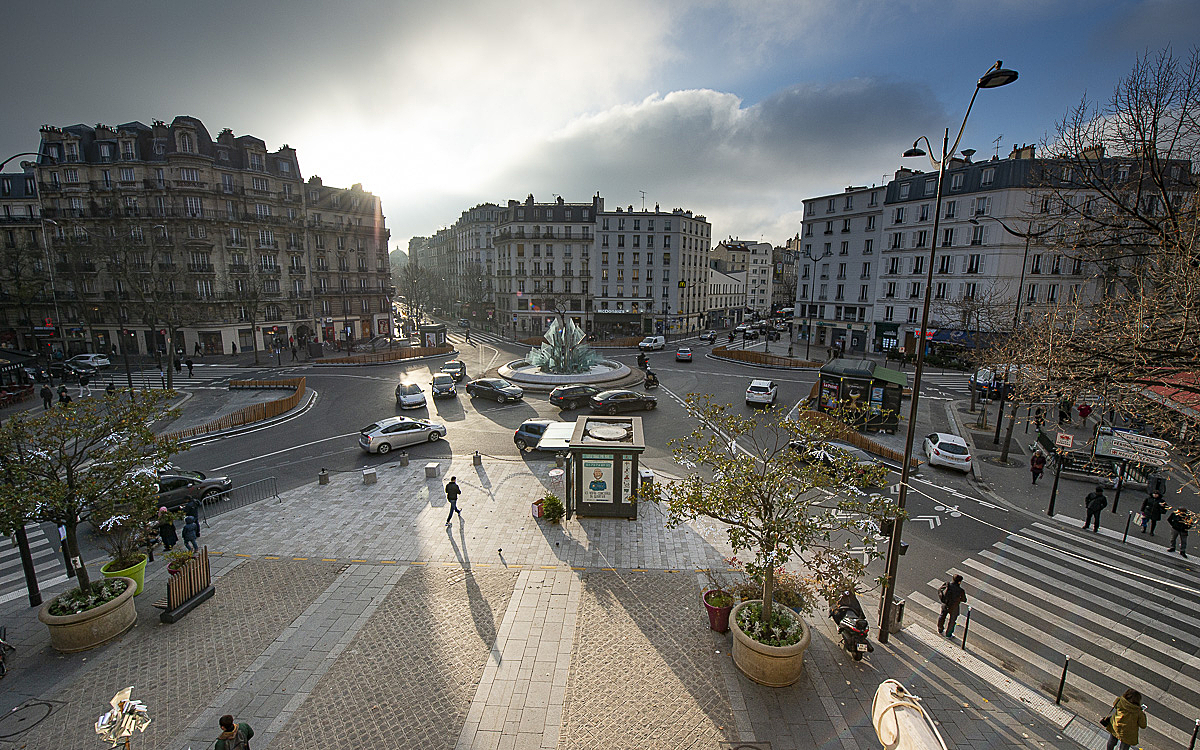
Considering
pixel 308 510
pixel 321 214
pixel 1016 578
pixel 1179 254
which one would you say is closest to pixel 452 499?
pixel 308 510

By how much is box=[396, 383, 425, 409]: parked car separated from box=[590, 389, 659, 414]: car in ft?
33.3

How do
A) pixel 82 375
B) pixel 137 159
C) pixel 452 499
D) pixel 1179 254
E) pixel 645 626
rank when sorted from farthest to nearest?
1. pixel 137 159
2. pixel 82 375
3. pixel 452 499
4. pixel 645 626
5. pixel 1179 254

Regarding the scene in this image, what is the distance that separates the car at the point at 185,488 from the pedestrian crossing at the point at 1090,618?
70.4 feet

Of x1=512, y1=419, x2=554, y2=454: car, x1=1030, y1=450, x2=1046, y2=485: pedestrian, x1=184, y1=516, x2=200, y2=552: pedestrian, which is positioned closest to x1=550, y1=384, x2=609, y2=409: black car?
x1=512, y1=419, x2=554, y2=454: car

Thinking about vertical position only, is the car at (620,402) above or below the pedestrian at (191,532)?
above

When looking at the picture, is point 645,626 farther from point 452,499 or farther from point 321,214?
point 321,214

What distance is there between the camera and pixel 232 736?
6762 millimetres

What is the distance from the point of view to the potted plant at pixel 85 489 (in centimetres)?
952

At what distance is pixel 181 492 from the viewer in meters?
16.3

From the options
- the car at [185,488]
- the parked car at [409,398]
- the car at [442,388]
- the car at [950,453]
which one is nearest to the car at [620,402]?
the car at [442,388]

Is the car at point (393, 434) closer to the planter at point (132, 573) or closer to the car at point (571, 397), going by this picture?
the car at point (571, 397)

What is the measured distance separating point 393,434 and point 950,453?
23797mm

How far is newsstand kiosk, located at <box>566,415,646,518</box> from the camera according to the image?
49.8 ft

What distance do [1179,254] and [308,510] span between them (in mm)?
21960
